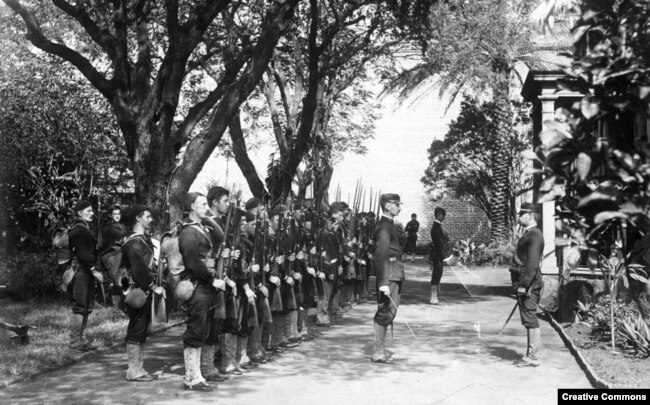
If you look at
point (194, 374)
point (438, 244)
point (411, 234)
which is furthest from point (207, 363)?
point (411, 234)

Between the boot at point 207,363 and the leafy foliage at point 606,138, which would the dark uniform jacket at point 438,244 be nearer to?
the boot at point 207,363

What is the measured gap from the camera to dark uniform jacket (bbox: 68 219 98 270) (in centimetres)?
1005

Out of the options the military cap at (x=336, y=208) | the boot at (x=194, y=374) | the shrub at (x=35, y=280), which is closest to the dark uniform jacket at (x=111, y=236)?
the shrub at (x=35, y=280)

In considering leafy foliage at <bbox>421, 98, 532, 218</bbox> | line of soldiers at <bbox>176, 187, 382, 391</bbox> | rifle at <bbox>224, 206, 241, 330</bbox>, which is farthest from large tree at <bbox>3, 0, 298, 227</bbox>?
leafy foliage at <bbox>421, 98, 532, 218</bbox>

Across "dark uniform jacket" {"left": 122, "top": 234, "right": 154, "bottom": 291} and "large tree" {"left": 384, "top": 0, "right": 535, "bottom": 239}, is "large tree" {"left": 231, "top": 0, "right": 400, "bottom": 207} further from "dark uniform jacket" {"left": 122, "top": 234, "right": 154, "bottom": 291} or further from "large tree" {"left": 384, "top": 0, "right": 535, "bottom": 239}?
"dark uniform jacket" {"left": 122, "top": 234, "right": 154, "bottom": 291}

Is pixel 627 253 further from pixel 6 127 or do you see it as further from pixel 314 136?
pixel 314 136

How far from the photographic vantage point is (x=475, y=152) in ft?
99.7

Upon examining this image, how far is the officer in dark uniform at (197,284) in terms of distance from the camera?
7.56 metres

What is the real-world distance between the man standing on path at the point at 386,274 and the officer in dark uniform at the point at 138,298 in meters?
2.63

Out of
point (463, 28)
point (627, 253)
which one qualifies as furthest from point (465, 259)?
point (627, 253)

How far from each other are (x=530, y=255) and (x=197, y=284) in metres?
4.04

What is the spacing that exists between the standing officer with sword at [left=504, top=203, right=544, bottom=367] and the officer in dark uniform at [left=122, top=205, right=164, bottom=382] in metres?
4.25

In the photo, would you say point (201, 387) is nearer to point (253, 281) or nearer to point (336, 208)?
point (253, 281)

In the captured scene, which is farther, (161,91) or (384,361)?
(161,91)
